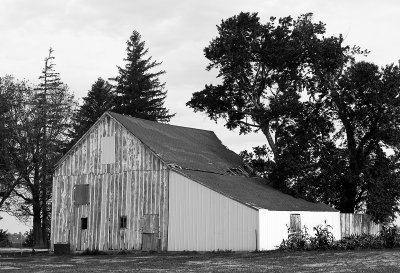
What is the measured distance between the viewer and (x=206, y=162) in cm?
4678

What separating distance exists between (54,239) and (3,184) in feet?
53.4

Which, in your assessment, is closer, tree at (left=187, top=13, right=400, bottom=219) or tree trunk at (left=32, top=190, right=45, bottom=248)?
tree at (left=187, top=13, right=400, bottom=219)

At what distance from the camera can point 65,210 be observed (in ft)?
152

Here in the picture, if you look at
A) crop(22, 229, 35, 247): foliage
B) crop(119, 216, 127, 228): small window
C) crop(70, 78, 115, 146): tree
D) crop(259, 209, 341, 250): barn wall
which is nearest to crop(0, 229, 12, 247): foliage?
crop(22, 229, 35, 247): foliage

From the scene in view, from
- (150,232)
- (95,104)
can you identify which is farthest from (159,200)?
(95,104)

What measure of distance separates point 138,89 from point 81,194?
3440cm

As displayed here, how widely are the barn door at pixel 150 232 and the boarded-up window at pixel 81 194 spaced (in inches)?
226

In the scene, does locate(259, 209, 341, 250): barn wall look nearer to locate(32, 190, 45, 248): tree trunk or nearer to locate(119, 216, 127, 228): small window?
locate(119, 216, 127, 228): small window

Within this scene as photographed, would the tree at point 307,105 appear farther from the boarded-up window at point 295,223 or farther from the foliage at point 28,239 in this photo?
the foliage at point 28,239

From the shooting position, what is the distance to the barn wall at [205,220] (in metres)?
37.4

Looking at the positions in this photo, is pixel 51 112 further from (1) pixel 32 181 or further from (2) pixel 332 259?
(2) pixel 332 259

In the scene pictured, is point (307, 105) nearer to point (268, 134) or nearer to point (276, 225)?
point (268, 134)

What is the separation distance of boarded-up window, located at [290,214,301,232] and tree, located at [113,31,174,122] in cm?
3684

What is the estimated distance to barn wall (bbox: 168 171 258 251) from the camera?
123 ft
